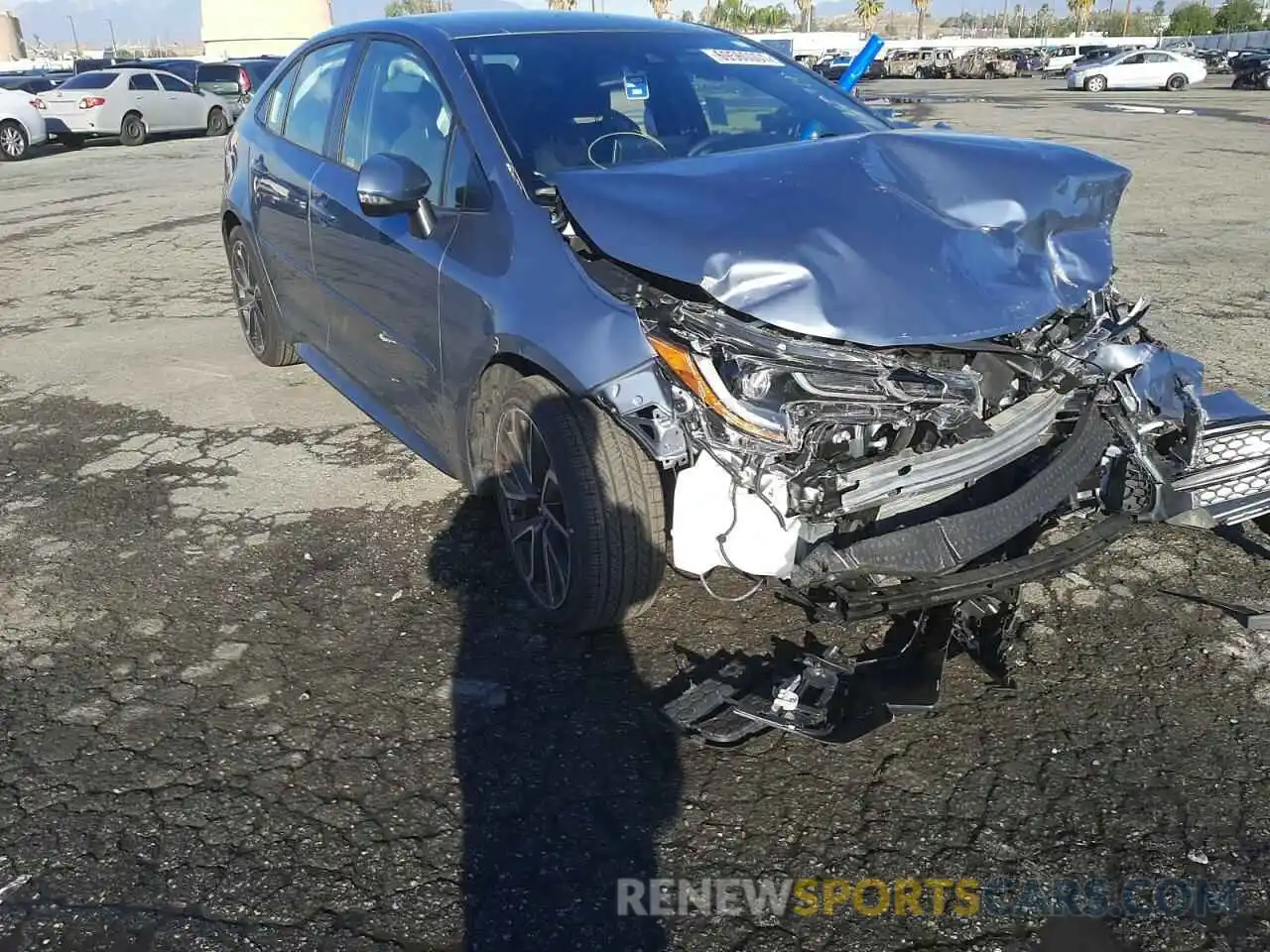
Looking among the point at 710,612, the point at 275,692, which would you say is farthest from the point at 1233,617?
the point at 275,692

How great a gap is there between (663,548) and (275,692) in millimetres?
1184

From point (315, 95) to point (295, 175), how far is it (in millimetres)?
373

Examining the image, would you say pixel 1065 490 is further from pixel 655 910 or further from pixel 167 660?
pixel 167 660

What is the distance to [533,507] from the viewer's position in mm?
3215

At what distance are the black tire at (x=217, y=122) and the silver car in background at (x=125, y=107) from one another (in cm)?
2

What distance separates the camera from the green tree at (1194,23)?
87125 mm

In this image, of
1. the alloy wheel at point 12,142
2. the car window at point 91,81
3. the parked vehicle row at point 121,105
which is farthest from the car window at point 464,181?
the car window at point 91,81

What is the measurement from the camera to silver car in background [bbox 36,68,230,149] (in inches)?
791

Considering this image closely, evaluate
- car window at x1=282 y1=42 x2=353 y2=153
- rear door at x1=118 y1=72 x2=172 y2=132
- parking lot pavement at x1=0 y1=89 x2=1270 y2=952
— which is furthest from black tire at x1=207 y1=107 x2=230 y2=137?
parking lot pavement at x1=0 y1=89 x2=1270 y2=952

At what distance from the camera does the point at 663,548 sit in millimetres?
2943

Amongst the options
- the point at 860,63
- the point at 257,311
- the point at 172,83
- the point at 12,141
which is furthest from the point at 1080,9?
the point at 257,311

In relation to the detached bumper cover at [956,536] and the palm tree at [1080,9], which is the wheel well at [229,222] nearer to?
the detached bumper cover at [956,536]

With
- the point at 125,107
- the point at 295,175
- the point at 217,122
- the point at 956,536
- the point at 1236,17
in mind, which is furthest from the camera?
the point at 1236,17

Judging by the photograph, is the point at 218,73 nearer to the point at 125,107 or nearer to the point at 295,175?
the point at 125,107
